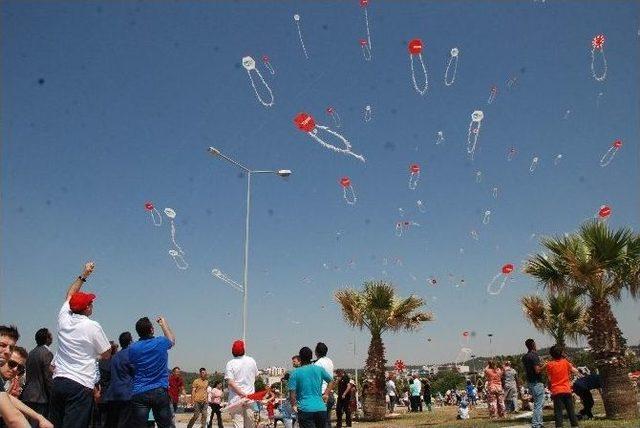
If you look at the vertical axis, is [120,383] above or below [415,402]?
above

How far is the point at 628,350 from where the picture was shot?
13391 millimetres

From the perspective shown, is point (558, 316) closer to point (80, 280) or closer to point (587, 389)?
point (587, 389)

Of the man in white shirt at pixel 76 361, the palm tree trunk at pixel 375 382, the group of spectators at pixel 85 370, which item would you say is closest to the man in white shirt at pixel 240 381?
the group of spectators at pixel 85 370

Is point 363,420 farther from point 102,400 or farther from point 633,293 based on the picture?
point 102,400

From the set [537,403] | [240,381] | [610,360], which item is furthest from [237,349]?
[610,360]

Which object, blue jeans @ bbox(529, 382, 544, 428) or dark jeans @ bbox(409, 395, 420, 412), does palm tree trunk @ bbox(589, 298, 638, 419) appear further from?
dark jeans @ bbox(409, 395, 420, 412)

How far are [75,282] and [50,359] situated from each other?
1688 millimetres

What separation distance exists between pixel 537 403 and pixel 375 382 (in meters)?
8.99

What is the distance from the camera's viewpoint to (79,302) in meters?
5.89

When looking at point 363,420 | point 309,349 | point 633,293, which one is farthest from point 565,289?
point 309,349

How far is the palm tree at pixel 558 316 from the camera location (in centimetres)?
1931

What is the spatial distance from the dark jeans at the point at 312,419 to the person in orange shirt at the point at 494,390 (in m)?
11.8

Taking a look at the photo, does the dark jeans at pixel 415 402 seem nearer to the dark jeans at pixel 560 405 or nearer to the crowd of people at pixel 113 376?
the dark jeans at pixel 560 405

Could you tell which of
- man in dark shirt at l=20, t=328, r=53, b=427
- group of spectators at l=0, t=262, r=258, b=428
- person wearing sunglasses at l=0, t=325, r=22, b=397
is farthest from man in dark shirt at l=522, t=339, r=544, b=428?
A: person wearing sunglasses at l=0, t=325, r=22, b=397
